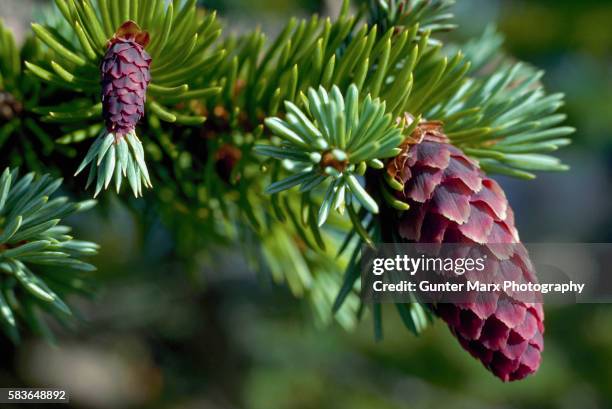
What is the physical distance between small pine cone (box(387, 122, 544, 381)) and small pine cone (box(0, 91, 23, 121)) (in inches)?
9.1

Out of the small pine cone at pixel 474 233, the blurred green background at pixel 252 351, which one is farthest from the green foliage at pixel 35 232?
the blurred green background at pixel 252 351

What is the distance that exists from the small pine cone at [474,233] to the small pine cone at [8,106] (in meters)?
0.23

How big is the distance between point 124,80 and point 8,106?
0.14 metres

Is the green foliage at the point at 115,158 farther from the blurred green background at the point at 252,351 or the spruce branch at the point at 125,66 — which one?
the blurred green background at the point at 252,351

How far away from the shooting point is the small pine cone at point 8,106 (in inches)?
15.7

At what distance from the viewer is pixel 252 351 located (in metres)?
1.03

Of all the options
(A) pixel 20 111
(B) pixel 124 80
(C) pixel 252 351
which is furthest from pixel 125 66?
(C) pixel 252 351

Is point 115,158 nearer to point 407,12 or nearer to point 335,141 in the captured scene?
point 335,141

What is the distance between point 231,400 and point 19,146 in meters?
0.68

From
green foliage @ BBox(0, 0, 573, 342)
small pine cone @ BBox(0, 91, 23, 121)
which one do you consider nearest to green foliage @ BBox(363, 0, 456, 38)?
green foliage @ BBox(0, 0, 573, 342)

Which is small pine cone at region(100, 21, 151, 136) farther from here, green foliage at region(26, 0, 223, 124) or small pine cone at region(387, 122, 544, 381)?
small pine cone at region(387, 122, 544, 381)

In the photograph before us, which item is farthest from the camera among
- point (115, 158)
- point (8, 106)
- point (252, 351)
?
point (252, 351)

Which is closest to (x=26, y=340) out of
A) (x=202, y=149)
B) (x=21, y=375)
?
(x=21, y=375)

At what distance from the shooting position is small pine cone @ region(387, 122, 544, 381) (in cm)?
34
